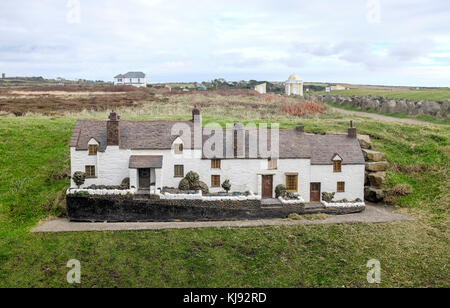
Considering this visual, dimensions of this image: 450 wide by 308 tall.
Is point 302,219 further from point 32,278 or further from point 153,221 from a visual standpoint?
point 32,278

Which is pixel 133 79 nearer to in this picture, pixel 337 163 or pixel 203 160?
pixel 203 160

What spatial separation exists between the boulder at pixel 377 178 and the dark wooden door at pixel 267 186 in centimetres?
812

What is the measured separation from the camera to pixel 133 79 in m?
116

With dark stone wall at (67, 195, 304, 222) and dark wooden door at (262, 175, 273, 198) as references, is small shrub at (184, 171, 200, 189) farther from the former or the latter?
dark wooden door at (262, 175, 273, 198)

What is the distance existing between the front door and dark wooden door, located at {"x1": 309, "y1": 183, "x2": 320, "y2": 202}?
11.1m

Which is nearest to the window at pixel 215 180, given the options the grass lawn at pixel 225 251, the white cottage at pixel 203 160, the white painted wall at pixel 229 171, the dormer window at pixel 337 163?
the white cottage at pixel 203 160

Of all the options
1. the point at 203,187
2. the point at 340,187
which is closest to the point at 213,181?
the point at 203,187

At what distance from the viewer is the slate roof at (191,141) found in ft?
85.9

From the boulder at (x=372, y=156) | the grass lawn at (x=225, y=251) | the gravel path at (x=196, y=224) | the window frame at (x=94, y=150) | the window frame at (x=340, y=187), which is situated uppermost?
the window frame at (x=94, y=150)

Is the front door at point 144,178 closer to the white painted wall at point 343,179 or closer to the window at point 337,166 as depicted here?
the white painted wall at point 343,179

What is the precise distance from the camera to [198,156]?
2627 centimetres

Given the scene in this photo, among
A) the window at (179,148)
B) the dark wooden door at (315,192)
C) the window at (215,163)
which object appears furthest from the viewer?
the dark wooden door at (315,192)

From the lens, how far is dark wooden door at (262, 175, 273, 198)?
26.8 meters
